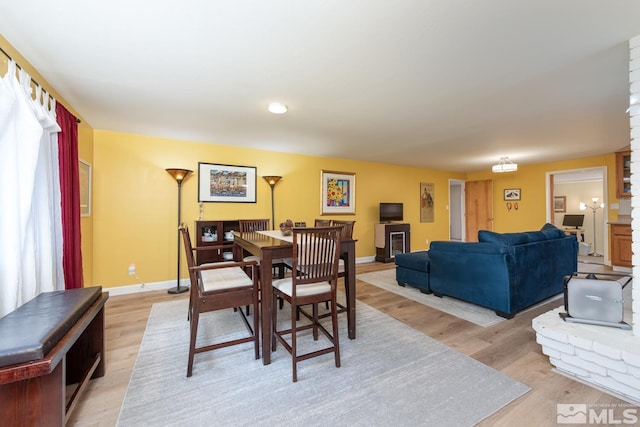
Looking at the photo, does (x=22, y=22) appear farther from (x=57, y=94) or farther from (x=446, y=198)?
(x=446, y=198)

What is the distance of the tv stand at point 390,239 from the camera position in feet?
19.0

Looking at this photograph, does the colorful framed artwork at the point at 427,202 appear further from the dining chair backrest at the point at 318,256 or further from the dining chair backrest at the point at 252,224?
the dining chair backrest at the point at 318,256

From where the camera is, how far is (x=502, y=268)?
2.75 metres

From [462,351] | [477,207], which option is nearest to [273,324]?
[462,351]

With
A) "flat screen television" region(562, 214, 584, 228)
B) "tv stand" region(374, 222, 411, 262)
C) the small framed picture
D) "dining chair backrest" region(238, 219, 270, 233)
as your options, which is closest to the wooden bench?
"dining chair backrest" region(238, 219, 270, 233)

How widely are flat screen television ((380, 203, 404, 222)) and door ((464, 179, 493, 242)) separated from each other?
2737mm

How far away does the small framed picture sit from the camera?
6.59 m

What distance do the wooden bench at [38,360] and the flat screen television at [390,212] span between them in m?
5.32

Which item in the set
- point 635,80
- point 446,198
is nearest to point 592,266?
point 446,198

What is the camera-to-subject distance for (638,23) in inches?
63.9

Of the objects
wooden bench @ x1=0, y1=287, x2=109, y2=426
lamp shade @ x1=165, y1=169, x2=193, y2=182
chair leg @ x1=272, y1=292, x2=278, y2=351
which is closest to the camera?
wooden bench @ x1=0, y1=287, x2=109, y2=426

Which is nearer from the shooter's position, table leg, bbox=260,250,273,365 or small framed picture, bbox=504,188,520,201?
table leg, bbox=260,250,273,365

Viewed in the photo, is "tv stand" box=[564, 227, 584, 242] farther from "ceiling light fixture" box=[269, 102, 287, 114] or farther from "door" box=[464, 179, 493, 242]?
"ceiling light fixture" box=[269, 102, 287, 114]

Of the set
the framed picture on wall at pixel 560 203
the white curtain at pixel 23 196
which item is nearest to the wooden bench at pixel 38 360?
the white curtain at pixel 23 196
